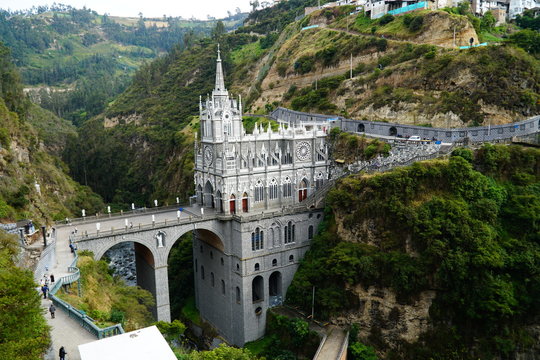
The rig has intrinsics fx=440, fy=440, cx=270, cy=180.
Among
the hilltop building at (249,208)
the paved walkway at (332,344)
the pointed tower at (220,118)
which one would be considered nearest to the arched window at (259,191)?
the hilltop building at (249,208)

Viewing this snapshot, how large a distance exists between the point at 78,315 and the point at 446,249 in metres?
33.9

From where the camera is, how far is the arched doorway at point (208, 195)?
181 ft

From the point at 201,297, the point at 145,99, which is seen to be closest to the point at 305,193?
the point at 201,297

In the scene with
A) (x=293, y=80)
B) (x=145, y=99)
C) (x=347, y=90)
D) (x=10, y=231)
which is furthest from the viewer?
(x=145, y=99)

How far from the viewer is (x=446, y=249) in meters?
43.9

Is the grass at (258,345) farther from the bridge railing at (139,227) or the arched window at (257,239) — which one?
the bridge railing at (139,227)

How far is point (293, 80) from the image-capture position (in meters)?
96.2

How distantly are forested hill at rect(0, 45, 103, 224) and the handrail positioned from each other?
14247 mm

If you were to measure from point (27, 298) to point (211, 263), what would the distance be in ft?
116

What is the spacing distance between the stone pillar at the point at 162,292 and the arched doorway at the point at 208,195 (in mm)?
10246

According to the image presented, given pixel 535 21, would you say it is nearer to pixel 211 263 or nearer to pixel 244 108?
pixel 244 108

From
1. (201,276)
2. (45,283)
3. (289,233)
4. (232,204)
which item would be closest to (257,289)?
(289,233)

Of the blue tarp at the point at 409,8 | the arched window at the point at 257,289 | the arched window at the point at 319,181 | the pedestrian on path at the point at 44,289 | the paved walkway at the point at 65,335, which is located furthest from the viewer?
the blue tarp at the point at 409,8

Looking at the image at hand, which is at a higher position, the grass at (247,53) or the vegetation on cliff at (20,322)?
the grass at (247,53)
